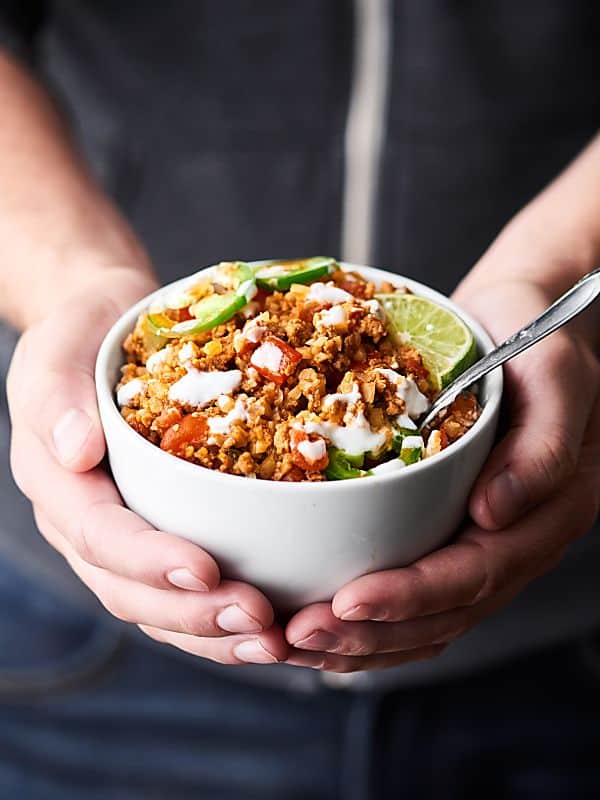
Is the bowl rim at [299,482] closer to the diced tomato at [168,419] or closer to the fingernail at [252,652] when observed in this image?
the diced tomato at [168,419]

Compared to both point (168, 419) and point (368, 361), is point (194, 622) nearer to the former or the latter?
point (168, 419)

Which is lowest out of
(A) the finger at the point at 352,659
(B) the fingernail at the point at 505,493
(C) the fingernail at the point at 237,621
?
(A) the finger at the point at 352,659

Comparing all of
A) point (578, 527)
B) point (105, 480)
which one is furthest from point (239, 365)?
point (578, 527)

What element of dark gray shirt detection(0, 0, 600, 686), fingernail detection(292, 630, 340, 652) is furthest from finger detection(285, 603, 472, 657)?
dark gray shirt detection(0, 0, 600, 686)

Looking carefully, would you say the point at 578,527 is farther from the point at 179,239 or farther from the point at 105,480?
the point at 179,239

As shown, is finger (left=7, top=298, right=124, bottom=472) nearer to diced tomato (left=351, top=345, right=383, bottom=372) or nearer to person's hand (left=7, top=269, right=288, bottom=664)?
person's hand (left=7, top=269, right=288, bottom=664)

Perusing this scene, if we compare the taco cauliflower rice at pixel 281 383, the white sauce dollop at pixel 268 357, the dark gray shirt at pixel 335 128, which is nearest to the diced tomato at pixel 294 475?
the taco cauliflower rice at pixel 281 383

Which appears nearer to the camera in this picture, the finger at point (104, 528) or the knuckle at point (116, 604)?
the finger at point (104, 528)
